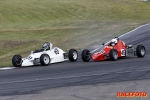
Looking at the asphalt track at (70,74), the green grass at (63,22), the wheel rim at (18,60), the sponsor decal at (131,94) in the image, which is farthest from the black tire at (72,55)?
the sponsor decal at (131,94)

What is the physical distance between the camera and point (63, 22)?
45.5 meters

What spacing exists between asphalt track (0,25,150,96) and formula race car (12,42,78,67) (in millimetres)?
336

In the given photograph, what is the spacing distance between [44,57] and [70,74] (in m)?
3.43

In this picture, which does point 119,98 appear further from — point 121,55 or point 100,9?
point 100,9

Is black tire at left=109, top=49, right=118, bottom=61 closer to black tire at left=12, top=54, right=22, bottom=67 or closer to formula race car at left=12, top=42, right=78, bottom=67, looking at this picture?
formula race car at left=12, top=42, right=78, bottom=67

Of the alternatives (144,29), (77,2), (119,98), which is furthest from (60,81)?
(77,2)

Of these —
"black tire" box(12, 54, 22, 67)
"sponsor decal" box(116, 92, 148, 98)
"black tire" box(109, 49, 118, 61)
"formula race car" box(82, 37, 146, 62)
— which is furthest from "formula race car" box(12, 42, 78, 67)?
"sponsor decal" box(116, 92, 148, 98)

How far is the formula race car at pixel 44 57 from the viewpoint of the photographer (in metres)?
21.0

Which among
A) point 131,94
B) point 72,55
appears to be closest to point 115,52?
point 72,55

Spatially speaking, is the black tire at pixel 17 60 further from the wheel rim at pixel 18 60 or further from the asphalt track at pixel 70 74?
the asphalt track at pixel 70 74

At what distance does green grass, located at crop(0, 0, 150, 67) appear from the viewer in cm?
3139

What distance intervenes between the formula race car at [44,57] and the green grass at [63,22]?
174 cm

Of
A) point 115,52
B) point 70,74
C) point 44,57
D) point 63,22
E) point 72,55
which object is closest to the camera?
point 70,74

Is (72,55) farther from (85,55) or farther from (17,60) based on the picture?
(17,60)
